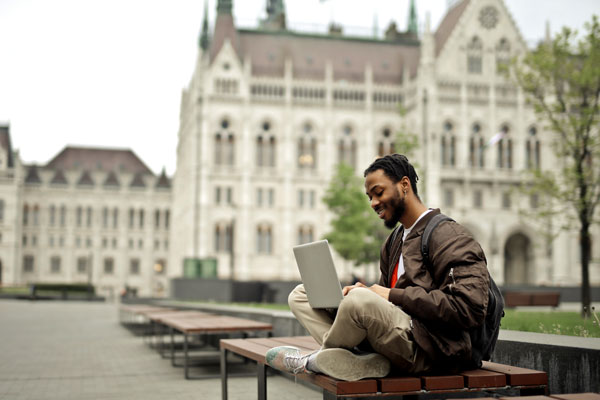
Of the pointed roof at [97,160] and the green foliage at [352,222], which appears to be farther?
the pointed roof at [97,160]

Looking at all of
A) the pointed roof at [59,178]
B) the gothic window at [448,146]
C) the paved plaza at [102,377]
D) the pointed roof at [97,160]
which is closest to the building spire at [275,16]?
the gothic window at [448,146]

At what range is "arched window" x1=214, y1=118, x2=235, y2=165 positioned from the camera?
5484cm

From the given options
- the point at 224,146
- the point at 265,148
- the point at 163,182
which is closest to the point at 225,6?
the point at 224,146

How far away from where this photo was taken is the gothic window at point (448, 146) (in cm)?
5522

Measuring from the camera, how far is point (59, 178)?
294ft

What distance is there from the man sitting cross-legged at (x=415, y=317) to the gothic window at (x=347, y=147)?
5286cm

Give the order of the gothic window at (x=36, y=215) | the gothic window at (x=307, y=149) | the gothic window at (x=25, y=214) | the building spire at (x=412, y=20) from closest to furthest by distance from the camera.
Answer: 1. the gothic window at (x=307, y=149)
2. the building spire at (x=412, y=20)
3. the gothic window at (x=25, y=214)
4. the gothic window at (x=36, y=215)

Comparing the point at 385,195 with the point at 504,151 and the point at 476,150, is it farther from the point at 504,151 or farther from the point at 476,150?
the point at 504,151

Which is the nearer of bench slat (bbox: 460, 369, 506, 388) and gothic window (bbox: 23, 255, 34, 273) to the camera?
→ bench slat (bbox: 460, 369, 506, 388)

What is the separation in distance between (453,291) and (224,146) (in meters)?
52.0

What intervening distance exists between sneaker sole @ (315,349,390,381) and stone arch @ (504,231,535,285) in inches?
2137

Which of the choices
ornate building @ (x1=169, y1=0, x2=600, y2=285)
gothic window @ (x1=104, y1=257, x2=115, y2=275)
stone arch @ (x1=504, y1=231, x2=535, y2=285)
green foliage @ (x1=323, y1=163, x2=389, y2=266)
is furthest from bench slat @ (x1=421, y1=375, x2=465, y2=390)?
gothic window @ (x1=104, y1=257, x2=115, y2=275)

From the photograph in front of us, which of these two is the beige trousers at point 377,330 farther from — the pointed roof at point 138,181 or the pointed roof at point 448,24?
the pointed roof at point 138,181

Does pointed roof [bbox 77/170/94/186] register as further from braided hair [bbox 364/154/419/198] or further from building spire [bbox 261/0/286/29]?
braided hair [bbox 364/154/419/198]
